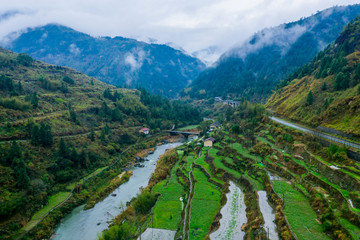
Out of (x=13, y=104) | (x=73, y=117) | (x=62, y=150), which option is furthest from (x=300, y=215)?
(x=13, y=104)

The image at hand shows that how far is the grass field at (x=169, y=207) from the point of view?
108ft

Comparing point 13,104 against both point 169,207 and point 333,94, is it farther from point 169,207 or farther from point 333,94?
point 333,94

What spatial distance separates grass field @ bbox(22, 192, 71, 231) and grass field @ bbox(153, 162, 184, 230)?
2147 cm

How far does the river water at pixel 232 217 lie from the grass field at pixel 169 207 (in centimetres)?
729

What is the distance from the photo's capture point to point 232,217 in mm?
30562

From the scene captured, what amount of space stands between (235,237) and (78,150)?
164ft

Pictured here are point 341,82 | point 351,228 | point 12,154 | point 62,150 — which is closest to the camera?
point 351,228

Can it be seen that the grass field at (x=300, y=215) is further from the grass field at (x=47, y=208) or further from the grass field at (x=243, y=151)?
the grass field at (x=47, y=208)

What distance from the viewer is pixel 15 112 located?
62.5 m

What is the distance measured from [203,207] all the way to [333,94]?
1624 inches

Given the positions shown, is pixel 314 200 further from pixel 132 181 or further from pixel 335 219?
pixel 132 181

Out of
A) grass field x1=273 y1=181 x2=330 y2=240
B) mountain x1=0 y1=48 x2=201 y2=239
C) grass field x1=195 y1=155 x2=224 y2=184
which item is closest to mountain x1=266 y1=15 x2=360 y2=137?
grass field x1=273 y1=181 x2=330 y2=240

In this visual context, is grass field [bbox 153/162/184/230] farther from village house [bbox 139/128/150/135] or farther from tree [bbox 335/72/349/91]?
village house [bbox 139/128/150/135]

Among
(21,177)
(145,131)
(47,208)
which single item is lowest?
(47,208)
